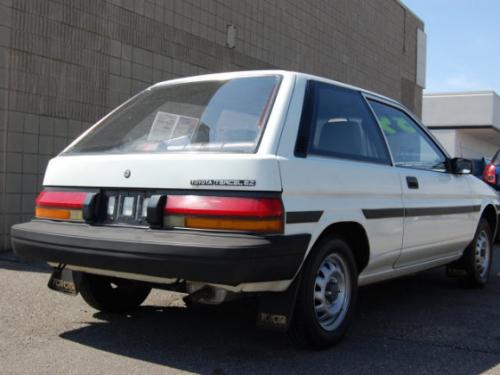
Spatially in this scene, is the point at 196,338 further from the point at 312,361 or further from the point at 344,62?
the point at 344,62

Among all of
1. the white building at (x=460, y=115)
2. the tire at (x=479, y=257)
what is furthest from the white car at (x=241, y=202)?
the white building at (x=460, y=115)

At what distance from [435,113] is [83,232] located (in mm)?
34717

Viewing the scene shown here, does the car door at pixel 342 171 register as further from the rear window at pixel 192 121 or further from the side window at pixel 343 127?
the rear window at pixel 192 121

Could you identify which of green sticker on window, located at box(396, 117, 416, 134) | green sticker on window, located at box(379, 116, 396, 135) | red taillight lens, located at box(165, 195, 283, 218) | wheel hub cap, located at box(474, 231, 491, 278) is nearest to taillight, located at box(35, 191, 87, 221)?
red taillight lens, located at box(165, 195, 283, 218)

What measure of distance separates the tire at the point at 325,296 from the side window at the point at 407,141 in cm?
102

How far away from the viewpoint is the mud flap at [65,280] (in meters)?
3.93

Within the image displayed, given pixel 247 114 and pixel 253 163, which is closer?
pixel 253 163

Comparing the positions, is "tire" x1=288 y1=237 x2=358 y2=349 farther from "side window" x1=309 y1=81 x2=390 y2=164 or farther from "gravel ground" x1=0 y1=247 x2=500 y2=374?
"side window" x1=309 y1=81 x2=390 y2=164

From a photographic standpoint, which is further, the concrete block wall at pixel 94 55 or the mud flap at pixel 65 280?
the concrete block wall at pixel 94 55

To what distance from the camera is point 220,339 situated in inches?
158

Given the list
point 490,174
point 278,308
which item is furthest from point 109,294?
point 490,174

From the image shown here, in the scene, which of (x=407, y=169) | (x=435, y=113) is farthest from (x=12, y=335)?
(x=435, y=113)

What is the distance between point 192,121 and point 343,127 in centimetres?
100

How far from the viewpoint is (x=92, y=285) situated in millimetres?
4387
